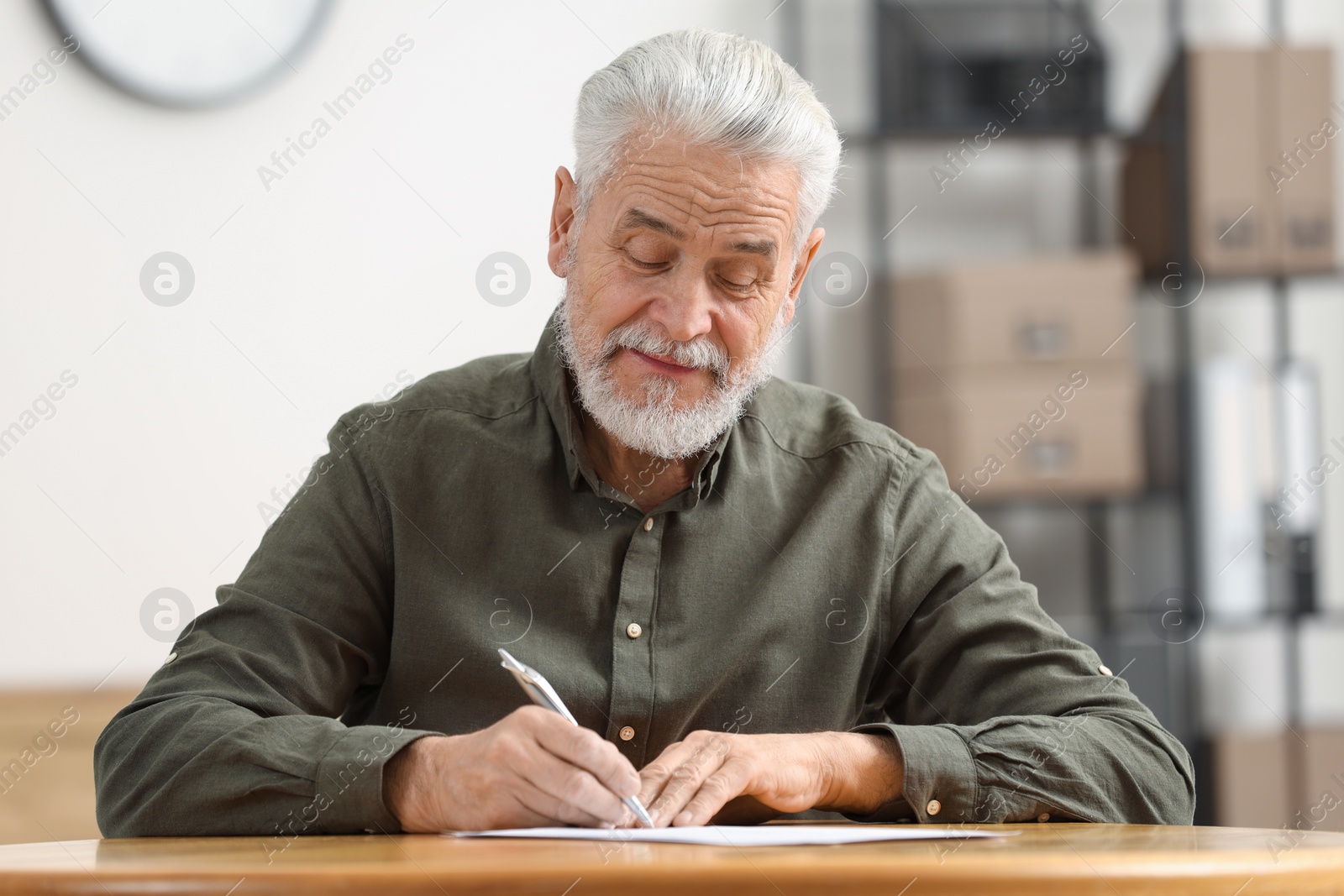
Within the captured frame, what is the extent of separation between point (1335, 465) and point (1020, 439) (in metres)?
0.94

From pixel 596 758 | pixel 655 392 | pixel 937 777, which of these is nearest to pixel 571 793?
pixel 596 758

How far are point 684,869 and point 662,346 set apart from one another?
0.67m

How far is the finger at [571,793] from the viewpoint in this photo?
951 mm

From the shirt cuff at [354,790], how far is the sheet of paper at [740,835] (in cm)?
7

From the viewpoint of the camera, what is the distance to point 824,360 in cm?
310

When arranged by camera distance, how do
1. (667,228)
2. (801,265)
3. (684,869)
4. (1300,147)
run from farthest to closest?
(1300,147), (801,265), (667,228), (684,869)

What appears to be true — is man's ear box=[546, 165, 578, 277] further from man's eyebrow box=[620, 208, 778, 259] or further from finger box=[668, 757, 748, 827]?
finger box=[668, 757, 748, 827]

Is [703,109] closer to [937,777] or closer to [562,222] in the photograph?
[562,222]

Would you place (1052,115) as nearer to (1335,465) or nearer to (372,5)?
(1335,465)

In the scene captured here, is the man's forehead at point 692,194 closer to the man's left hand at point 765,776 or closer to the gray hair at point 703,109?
the gray hair at point 703,109

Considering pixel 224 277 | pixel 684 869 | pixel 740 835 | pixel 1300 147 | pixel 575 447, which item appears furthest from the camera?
pixel 1300 147

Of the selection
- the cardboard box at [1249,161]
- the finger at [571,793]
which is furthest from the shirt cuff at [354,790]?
the cardboard box at [1249,161]

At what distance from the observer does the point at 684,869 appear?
2.46ft

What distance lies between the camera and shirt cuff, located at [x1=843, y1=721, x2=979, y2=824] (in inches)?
44.5
